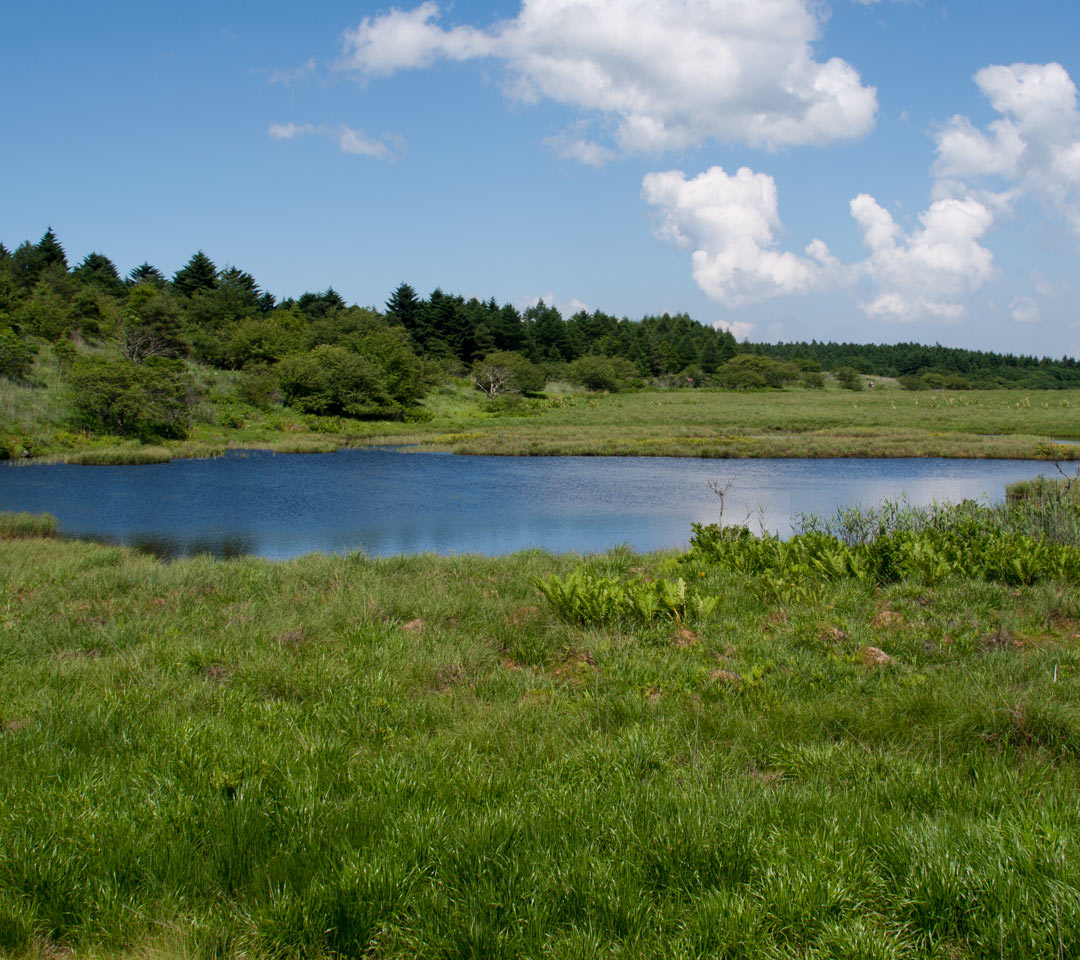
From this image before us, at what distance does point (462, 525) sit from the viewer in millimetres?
20578

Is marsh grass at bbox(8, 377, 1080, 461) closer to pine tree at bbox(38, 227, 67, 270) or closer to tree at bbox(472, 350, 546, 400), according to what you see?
tree at bbox(472, 350, 546, 400)

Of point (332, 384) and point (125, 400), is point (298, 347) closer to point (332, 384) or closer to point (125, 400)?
point (332, 384)

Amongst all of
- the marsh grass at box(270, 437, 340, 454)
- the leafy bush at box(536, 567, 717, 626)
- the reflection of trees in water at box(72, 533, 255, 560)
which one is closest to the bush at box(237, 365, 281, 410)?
the marsh grass at box(270, 437, 340, 454)

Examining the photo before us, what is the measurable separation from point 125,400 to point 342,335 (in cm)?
3366

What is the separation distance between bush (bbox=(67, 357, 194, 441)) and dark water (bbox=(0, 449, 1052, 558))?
6.07m

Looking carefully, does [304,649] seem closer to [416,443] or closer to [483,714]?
[483,714]

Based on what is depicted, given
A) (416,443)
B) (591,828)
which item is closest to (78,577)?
(591,828)

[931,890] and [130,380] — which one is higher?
[130,380]

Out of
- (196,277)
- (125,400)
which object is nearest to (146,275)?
(196,277)

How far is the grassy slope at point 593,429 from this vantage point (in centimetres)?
3694

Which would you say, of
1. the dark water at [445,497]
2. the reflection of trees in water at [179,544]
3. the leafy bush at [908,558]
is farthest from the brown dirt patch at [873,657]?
the reflection of trees in water at [179,544]

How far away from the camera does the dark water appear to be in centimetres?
1862

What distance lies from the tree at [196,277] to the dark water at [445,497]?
54.0 m

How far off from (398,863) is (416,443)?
44.4 m
